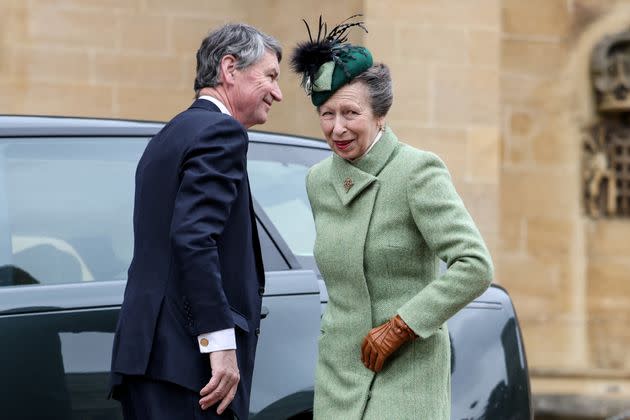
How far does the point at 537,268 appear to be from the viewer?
413 inches

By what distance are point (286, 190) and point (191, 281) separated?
1.26m

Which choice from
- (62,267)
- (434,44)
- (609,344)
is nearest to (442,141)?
(434,44)

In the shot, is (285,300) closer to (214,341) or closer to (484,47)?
(214,341)

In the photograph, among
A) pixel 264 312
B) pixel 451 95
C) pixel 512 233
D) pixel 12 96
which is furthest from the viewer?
pixel 512 233

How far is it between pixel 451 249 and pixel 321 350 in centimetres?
46

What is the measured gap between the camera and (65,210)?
4637mm

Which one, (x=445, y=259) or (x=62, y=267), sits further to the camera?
(x=62, y=267)

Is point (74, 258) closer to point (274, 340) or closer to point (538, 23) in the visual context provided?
point (274, 340)

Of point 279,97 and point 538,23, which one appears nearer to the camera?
point 279,97

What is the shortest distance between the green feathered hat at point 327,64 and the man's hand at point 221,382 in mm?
705

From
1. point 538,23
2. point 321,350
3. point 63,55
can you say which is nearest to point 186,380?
point 321,350

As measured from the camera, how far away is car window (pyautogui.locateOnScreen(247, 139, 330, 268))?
489cm

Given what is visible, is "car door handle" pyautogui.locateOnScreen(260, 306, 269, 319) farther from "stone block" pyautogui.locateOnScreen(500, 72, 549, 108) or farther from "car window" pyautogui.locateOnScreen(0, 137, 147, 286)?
Answer: "stone block" pyautogui.locateOnScreen(500, 72, 549, 108)

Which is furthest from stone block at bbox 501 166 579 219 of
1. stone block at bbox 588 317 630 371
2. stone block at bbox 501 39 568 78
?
stone block at bbox 588 317 630 371
